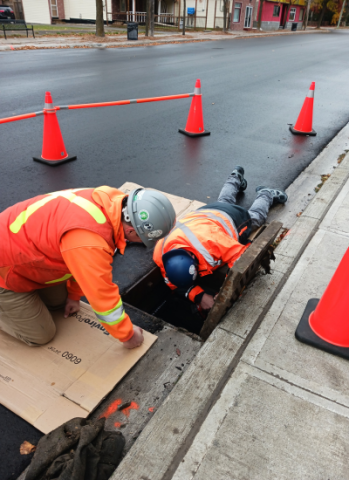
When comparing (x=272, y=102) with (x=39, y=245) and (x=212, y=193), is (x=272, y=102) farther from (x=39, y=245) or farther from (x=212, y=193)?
(x=39, y=245)

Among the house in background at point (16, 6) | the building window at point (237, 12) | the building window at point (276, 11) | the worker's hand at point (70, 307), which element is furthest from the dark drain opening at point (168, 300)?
the building window at point (276, 11)

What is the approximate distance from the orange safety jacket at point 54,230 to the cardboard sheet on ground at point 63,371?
12.4 inches

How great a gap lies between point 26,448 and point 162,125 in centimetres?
651

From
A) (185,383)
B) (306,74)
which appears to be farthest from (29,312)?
(306,74)

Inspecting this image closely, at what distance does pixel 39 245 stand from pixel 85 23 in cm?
3941

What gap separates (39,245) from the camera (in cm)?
211

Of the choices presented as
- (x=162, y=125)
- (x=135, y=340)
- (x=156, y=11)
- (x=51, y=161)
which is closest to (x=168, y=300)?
(x=135, y=340)

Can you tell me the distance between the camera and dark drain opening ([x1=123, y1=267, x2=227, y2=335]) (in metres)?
3.46

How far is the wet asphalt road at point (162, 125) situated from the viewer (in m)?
5.23

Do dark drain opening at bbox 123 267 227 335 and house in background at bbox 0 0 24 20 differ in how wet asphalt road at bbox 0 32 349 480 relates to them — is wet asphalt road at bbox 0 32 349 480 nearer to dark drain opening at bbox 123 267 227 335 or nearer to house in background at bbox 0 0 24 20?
dark drain opening at bbox 123 267 227 335

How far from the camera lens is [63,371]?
2.42m

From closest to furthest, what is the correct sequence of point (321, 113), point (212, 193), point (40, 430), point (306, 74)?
1. point (40, 430)
2. point (212, 193)
3. point (321, 113)
4. point (306, 74)

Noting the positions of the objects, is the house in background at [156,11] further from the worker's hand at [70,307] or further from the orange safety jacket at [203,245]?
the worker's hand at [70,307]

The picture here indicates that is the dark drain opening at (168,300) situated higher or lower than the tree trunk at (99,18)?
lower
